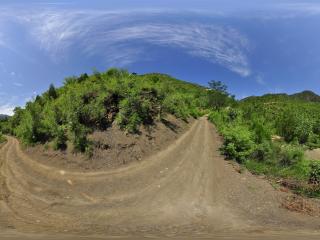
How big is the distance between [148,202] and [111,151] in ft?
21.6

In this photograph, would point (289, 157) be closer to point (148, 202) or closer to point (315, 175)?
point (315, 175)

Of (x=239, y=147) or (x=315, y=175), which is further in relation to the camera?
(x=239, y=147)

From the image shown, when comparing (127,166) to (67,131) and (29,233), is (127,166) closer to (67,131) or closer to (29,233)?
(67,131)

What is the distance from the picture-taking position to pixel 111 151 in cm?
2286

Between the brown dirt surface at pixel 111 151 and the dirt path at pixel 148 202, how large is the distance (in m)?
0.69

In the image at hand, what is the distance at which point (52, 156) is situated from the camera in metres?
23.8

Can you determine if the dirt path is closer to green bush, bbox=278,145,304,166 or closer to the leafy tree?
green bush, bbox=278,145,304,166

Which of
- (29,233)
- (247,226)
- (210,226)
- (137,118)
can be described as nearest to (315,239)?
(247,226)

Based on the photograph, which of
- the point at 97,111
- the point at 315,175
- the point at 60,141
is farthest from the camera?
the point at 97,111

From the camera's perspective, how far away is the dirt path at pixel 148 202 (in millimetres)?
14016

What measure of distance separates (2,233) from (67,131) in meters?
13.7

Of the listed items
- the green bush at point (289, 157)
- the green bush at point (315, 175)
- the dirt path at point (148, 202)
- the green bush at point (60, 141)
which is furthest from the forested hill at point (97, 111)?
the green bush at point (315, 175)

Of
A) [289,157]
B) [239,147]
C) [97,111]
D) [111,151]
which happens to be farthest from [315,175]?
[97,111]

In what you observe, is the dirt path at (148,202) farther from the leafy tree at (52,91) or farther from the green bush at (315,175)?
the leafy tree at (52,91)
